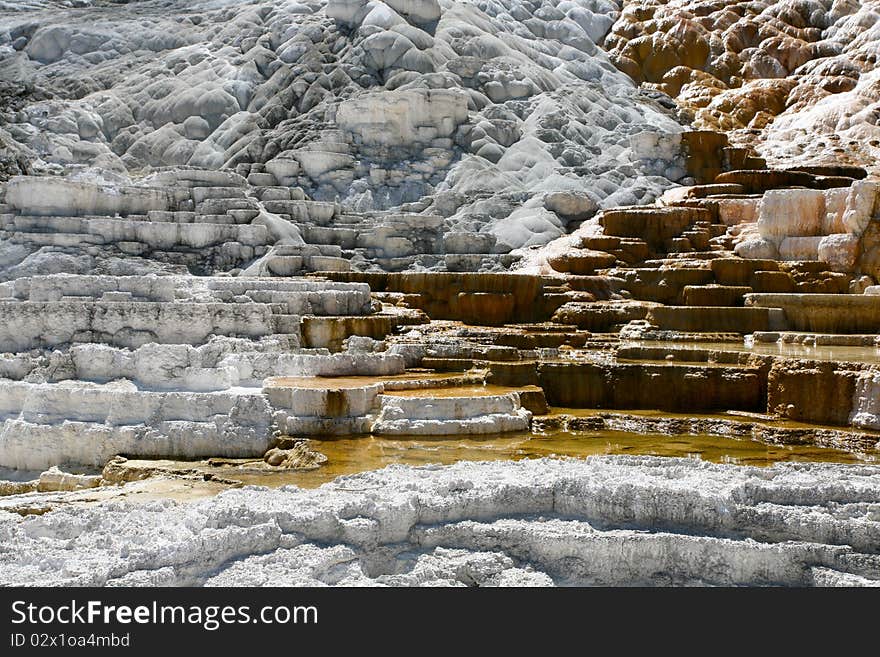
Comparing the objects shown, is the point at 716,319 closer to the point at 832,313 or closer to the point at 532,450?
the point at 832,313

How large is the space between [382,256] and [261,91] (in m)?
8.33

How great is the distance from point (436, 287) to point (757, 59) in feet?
69.2

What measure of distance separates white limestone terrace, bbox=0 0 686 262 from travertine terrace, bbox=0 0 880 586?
10 cm

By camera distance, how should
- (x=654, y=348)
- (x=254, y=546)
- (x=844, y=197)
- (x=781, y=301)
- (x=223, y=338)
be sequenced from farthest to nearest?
(x=844, y=197) < (x=781, y=301) < (x=654, y=348) < (x=223, y=338) < (x=254, y=546)

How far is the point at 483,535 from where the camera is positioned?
17.0ft

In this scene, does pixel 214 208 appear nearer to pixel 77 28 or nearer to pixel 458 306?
pixel 458 306

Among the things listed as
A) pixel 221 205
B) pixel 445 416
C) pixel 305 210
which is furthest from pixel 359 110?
pixel 445 416

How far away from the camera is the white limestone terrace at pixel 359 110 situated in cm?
1991

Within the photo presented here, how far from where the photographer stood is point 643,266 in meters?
16.2

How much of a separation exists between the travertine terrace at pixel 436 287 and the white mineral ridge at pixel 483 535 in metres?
0.02

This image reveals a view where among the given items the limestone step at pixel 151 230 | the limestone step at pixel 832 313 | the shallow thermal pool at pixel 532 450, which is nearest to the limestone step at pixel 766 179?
the limestone step at pixel 832 313

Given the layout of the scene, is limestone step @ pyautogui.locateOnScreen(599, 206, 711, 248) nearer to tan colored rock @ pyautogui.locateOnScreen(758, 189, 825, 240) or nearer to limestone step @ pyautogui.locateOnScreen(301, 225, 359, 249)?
tan colored rock @ pyautogui.locateOnScreen(758, 189, 825, 240)

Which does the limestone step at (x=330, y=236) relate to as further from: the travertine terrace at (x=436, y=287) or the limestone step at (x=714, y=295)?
the limestone step at (x=714, y=295)

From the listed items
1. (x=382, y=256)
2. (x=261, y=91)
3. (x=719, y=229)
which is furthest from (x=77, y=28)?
(x=719, y=229)
